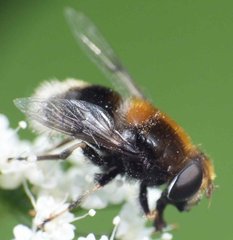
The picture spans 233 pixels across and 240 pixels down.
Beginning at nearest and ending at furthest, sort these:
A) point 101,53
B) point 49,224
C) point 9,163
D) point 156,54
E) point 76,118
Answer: point 76,118 < point 49,224 < point 9,163 < point 101,53 < point 156,54

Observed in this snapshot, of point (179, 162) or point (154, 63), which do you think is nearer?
point (179, 162)

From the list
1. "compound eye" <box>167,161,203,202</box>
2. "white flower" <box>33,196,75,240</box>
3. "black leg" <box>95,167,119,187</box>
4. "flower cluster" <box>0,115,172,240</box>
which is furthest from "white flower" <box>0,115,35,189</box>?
"compound eye" <box>167,161,203,202</box>

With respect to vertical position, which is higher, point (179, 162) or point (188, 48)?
point (188, 48)

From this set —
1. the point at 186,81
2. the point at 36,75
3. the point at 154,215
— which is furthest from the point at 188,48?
the point at 154,215

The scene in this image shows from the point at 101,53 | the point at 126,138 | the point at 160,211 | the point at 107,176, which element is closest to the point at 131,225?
the point at 160,211

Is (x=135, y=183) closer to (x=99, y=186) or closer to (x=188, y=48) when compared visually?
(x=99, y=186)

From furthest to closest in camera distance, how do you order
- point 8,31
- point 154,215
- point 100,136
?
point 8,31
point 154,215
point 100,136

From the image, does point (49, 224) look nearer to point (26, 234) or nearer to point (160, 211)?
point (26, 234)

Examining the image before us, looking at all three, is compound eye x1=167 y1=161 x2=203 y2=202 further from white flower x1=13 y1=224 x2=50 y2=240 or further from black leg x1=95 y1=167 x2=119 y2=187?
white flower x1=13 y1=224 x2=50 y2=240
